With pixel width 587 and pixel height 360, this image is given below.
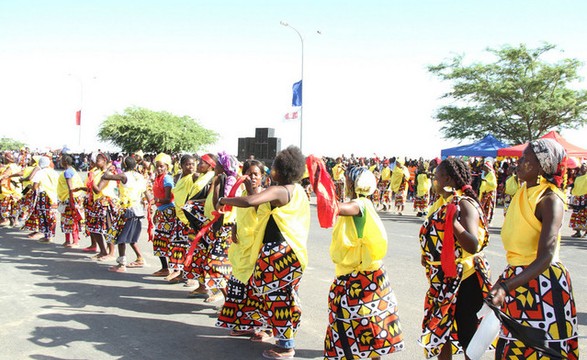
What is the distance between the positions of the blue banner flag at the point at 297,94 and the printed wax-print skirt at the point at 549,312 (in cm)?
2636

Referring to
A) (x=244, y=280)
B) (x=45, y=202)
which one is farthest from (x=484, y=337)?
(x=45, y=202)

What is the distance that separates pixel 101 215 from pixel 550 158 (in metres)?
7.69

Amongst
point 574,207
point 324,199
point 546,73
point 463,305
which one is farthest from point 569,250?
point 546,73

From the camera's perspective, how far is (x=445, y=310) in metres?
4.00

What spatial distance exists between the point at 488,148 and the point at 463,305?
23.3 meters

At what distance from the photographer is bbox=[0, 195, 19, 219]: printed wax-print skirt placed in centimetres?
1263

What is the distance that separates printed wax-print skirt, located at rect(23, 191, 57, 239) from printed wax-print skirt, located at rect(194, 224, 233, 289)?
19.2 ft

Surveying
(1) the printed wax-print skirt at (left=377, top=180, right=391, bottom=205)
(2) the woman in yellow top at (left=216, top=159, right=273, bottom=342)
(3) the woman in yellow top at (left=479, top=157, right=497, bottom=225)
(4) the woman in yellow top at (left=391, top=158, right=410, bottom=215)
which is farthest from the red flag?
(2) the woman in yellow top at (left=216, top=159, right=273, bottom=342)

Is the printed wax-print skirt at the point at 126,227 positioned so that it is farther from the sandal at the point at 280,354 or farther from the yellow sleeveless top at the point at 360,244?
the yellow sleeveless top at the point at 360,244

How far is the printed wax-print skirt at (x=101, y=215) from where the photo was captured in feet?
29.6

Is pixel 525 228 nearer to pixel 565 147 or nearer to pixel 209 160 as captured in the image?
pixel 209 160

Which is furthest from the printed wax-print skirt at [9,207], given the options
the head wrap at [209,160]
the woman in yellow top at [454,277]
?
Result: the woman in yellow top at [454,277]

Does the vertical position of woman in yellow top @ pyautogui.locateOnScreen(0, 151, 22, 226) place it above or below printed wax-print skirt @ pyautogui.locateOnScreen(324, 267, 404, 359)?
above

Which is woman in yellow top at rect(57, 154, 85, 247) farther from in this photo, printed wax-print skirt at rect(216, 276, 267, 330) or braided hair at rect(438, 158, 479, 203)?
braided hair at rect(438, 158, 479, 203)
